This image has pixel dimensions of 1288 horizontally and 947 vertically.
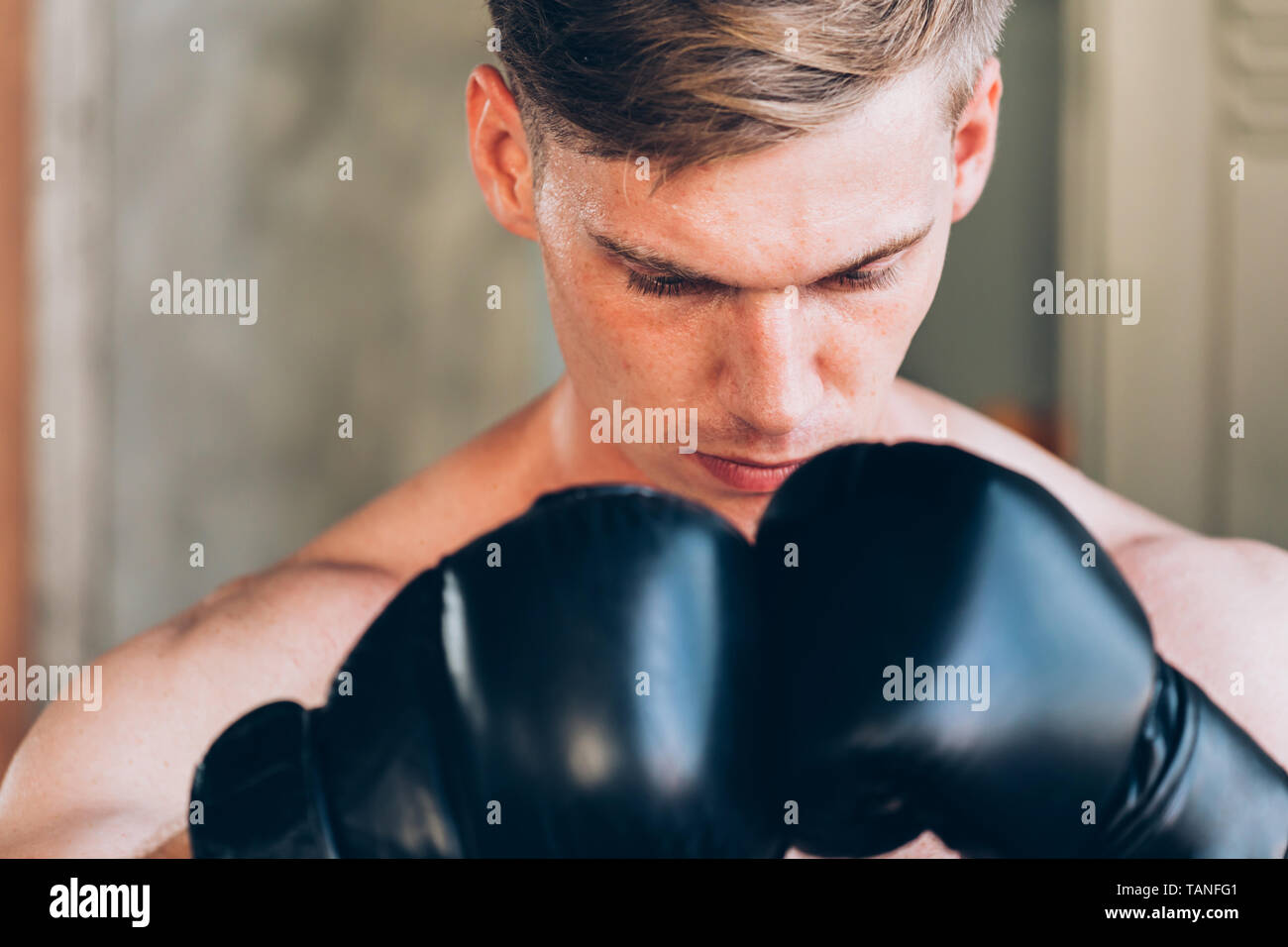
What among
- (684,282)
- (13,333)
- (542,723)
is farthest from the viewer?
(13,333)

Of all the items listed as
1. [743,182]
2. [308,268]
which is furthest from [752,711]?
[308,268]

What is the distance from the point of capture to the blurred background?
1.62 m

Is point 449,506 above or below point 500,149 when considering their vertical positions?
below

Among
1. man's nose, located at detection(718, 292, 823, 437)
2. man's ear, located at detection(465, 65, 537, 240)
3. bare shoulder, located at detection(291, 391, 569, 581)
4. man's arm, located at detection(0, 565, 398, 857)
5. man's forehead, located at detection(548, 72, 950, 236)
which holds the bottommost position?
man's arm, located at detection(0, 565, 398, 857)

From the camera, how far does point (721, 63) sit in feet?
2.65

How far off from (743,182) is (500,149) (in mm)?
267

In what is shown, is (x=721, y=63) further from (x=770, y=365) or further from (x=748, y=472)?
(x=748, y=472)

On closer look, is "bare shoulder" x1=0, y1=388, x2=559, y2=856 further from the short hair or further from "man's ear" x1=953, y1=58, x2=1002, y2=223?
"man's ear" x1=953, y1=58, x2=1002, y2=223

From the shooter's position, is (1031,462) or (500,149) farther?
(1031,462)

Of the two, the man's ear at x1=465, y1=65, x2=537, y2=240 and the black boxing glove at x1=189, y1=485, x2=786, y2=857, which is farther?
the man's ear at x1=465, y1=65, x2=537, y2=240

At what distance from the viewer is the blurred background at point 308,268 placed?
63.8 inches

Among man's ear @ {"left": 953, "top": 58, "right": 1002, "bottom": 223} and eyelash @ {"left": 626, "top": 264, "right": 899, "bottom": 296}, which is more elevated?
man's ear @ {"left": 953, "top": 58, "right": 1002, "bottom": 223}

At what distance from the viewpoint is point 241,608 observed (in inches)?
42.0

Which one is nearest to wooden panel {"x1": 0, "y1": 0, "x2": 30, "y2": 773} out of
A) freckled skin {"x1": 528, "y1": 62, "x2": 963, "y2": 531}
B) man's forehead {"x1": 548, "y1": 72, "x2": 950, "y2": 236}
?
freckled skin {"x1": 528, "y1": 62, "x2": 963, "y2": 531}
